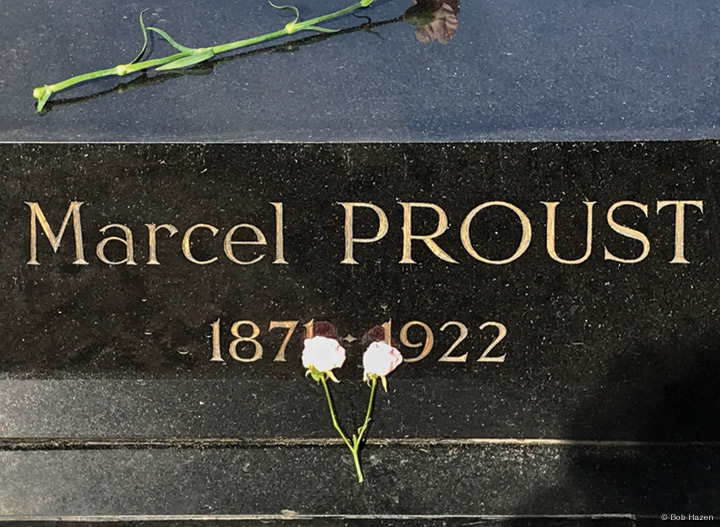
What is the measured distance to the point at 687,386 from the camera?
6.18 feet

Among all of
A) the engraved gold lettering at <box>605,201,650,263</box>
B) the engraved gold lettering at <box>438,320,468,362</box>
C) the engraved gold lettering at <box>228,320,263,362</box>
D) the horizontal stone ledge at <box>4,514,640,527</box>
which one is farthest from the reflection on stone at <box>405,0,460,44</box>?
the horizontal stone ledge at <box>4,514,640,527</box>

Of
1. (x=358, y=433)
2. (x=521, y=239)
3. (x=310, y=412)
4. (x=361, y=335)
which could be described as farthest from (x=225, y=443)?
(x=521, y=239)

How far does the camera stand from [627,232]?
1.76m

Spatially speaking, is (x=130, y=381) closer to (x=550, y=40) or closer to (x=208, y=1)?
(x=208, y=1)

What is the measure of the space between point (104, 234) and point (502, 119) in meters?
0.99

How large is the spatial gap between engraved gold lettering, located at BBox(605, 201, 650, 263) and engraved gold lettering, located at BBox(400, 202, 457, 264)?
1.23 ft

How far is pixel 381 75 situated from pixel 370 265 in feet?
1.63

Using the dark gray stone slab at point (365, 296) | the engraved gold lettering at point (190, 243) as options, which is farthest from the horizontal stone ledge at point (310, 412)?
the engraved gold lettering at point (190, 243)

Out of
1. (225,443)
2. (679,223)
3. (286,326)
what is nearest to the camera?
(679,223)

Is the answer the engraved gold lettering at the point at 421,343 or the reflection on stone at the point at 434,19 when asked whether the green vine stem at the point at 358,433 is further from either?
the reflection on stone at the point at 434,19

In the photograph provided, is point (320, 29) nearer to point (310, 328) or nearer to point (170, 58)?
point (170, 58)

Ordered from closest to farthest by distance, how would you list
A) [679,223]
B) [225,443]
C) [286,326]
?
1. [679,223]
2. [286,326]
3. [225,443]

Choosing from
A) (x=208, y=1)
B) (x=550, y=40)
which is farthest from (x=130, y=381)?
(x=550, y=40)

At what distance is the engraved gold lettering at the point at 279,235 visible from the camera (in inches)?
69.6
